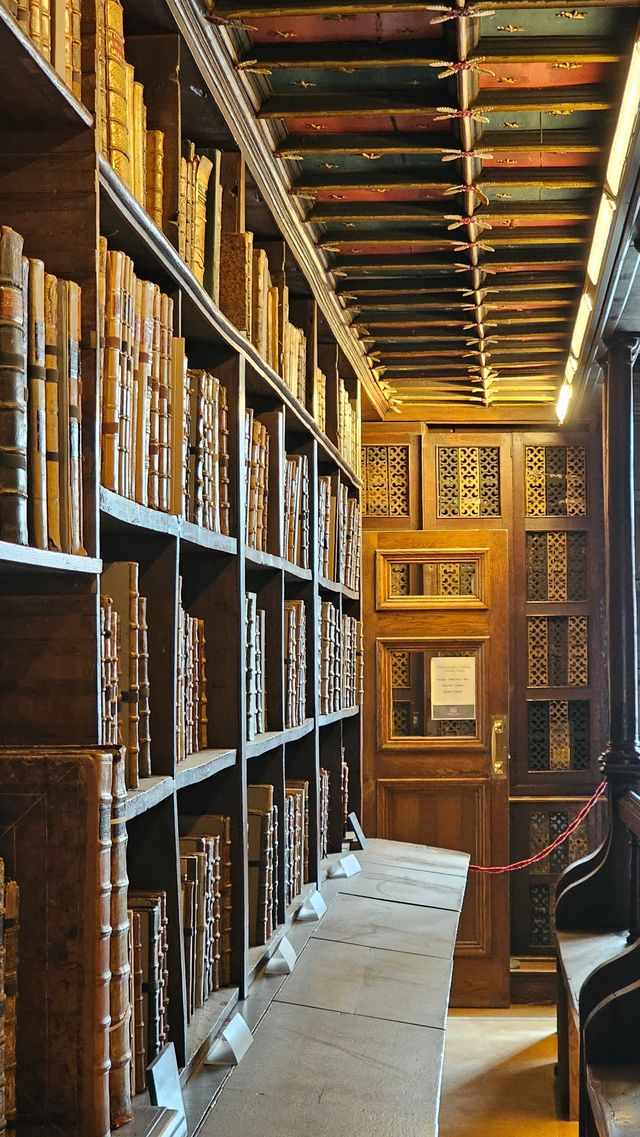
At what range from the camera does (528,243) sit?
4.15 m

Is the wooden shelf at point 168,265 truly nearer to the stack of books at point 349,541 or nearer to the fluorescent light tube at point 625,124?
the fluorescent light tube at point 625,124

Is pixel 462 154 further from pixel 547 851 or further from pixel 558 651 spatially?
pixel 547 851

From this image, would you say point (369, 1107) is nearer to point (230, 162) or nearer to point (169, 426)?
point (169, 426)

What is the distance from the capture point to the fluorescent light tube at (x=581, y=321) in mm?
4633

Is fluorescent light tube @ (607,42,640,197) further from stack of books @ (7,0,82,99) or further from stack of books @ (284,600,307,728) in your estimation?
stack of books @ (284,600,307,728)

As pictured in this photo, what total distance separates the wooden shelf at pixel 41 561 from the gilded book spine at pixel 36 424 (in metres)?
0.03

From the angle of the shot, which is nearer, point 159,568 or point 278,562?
point 159,568

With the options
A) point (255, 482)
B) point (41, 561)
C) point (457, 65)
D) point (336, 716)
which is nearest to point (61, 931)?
point (41, 561)

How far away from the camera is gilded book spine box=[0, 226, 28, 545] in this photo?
1528 millimetres

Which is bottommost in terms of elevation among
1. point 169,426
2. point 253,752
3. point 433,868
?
point 433,868

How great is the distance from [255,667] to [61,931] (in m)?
1.66

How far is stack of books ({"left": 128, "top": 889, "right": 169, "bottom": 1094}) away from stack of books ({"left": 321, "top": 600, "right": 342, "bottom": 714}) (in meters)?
2.51

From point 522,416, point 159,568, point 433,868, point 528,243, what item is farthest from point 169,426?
point 522,416

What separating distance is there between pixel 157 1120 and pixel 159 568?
0.95 meters
